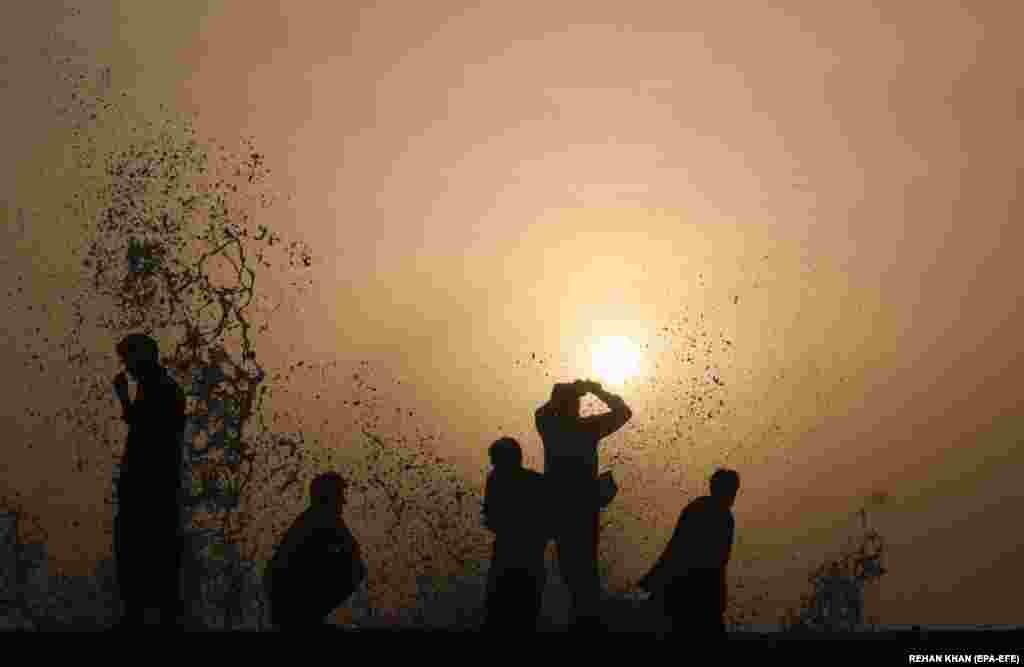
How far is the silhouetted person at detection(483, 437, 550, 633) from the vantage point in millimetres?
14344

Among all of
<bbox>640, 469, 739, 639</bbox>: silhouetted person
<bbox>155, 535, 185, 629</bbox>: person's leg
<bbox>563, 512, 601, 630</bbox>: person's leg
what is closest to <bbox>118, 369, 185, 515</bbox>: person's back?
<bbox>155, 535, 185, 629</bbox>: person's leg

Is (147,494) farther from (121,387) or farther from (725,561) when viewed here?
(725,561)

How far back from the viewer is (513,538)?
47.6ft

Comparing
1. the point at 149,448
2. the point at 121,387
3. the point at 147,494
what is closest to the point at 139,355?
the point at 121,387

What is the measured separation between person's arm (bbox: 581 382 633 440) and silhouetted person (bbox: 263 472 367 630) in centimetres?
285

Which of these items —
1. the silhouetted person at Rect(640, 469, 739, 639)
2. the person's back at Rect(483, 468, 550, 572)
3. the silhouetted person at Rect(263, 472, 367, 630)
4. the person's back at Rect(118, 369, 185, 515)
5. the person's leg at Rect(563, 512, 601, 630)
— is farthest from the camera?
the person's leg at Rect(563, 512, 601, 630)

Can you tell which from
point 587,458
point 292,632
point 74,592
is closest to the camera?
point 292,632

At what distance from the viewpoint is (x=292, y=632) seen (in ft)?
43.5

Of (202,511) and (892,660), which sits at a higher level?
(202,511)

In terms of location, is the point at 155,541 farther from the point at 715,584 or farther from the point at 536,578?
the point at 715,584

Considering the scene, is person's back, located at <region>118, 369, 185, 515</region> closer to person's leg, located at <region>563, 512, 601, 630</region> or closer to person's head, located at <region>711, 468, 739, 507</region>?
person's leg, located at <region>563, 512, 601, 630</region>

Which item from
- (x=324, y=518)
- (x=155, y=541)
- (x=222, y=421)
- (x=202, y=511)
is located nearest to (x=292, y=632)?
(x=324, y=518)

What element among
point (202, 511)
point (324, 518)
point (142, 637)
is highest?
point (202, 511)

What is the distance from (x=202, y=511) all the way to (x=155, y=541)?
19.9m
